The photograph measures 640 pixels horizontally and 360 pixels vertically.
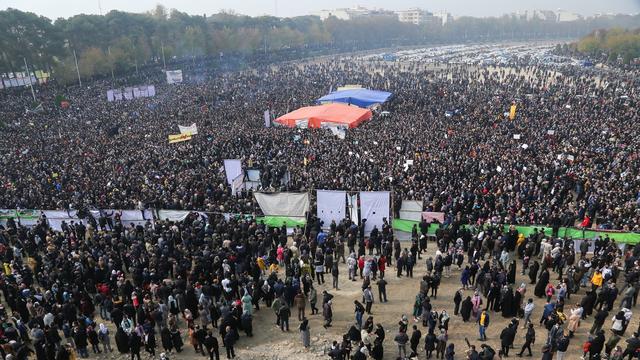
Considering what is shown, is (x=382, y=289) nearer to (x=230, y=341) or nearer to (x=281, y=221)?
(x=230, y=341)

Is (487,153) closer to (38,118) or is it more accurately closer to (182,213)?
(182,213)

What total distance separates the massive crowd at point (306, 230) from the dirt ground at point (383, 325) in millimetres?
260

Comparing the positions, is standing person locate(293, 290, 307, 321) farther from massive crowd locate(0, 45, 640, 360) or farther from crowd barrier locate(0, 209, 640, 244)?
crowd barrier locate(0, 209, 640, 244)

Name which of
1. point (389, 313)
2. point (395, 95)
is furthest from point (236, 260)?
point (395, 95)

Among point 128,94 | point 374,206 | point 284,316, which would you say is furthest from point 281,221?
point 128,94

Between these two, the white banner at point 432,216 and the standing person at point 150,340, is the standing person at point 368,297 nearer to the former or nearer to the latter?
the standing person at point 150,340

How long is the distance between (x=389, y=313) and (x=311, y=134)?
661 inches

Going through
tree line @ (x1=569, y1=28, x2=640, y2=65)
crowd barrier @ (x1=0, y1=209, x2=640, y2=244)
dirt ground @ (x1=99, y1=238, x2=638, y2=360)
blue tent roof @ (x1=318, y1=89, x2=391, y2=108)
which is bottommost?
dirt ground @ (x1=99, y1=238, x2=638, y2=360)

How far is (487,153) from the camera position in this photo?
21.7m

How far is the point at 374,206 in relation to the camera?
1524cm

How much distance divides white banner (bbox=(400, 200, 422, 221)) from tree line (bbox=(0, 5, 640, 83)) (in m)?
45.1

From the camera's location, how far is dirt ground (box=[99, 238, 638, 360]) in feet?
33.0

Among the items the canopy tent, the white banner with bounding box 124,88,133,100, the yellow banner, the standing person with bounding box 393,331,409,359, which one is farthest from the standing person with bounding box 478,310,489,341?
the white banner with bounding box 124,88,133,100

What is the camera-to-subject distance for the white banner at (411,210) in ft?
52.0
